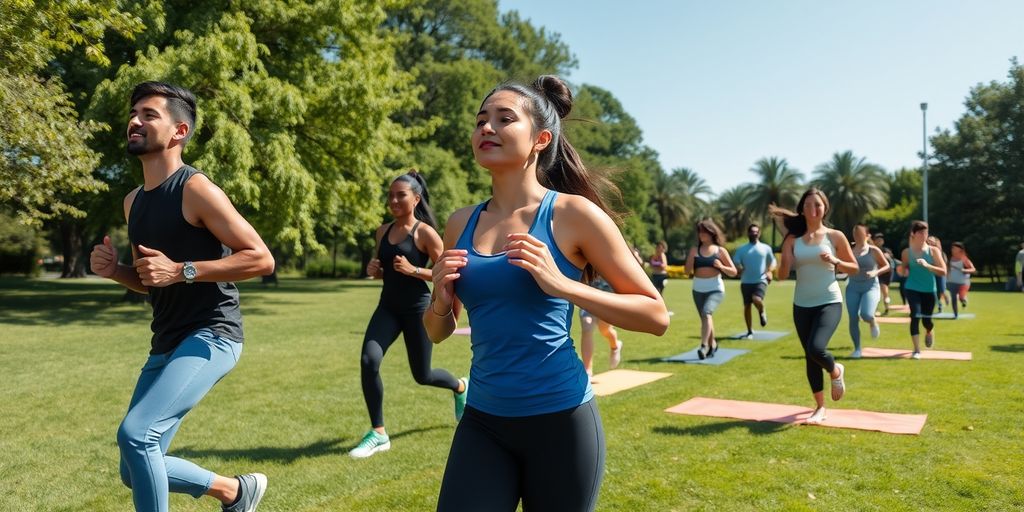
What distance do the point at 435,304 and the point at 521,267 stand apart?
514mm

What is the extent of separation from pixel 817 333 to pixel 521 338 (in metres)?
5.03

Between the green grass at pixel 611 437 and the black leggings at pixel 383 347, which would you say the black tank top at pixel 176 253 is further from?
the black leggings at pixel 383 347

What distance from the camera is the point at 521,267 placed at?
2.29 metres

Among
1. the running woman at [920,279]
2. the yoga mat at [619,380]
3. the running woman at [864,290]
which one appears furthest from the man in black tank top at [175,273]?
the running woman at [920,279]

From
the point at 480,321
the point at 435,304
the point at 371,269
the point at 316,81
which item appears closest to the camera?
the point at 480,321

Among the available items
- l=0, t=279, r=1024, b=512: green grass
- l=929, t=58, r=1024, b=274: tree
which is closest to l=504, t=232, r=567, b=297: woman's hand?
l=0, t=279, r=1024, b=512: green grass

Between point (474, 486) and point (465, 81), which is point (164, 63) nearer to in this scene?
point (474, 486)

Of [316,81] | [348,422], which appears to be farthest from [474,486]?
[316,81]

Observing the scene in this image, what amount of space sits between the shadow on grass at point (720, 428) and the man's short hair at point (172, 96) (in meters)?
4.59

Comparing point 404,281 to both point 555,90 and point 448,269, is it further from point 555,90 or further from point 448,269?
point 448,269

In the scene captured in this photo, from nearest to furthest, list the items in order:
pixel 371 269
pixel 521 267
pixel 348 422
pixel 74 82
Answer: pixel 521 267 < pixel 371 269 < pixel 348 422 < pixel 74 82

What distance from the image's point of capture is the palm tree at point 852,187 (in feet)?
215

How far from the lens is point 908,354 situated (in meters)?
11.5

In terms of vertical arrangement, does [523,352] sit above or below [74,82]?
below
